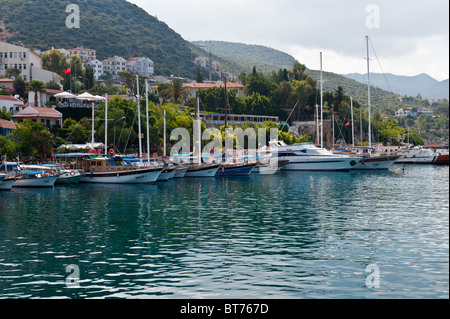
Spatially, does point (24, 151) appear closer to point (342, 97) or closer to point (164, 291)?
point (164, 291)

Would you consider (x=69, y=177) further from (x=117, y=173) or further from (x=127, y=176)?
(x=127, y=176)

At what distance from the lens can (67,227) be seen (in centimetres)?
3183

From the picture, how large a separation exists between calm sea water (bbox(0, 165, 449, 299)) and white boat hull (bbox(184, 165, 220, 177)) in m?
21.5

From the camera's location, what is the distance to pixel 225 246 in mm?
26125

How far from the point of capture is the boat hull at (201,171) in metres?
70.1

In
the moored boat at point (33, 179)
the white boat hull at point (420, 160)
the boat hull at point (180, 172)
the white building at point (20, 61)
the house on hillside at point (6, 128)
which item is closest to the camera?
the moored boat at point (33, 179)

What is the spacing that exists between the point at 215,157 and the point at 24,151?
28.1m

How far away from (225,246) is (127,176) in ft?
120

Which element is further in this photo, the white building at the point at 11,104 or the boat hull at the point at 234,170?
the white building at the point at 11,104

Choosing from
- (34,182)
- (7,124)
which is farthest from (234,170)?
(7,124)

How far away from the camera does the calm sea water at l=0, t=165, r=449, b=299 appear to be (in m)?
19.3

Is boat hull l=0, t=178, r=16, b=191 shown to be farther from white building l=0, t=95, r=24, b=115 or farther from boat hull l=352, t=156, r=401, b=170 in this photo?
boat hull l=352, t=156, r=401, b=170

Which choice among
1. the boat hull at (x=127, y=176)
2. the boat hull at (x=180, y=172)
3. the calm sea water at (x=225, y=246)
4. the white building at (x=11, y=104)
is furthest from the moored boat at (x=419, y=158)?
the white building at (x=11, y=104)

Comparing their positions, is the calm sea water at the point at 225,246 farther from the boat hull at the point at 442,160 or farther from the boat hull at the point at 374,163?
the boat hull at the point at 442,160
